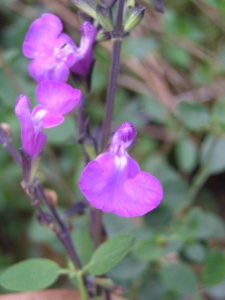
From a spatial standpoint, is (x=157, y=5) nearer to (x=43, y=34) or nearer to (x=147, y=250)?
(x=43, y=34)

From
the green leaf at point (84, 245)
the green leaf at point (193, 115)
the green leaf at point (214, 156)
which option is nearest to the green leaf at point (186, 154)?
the green leaf at point (214, 156)

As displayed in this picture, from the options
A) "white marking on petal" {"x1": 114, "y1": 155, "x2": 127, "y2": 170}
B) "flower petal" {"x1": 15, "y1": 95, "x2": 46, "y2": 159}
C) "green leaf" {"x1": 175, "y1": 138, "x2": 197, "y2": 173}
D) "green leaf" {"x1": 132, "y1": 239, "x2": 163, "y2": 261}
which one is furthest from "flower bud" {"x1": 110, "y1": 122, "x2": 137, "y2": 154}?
"green leaf" {"x1": 175, "y1": 138, "x2": 197, "y2": 173}

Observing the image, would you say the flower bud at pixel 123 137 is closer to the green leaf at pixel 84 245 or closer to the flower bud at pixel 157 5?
the flower bud at pixel 157 5

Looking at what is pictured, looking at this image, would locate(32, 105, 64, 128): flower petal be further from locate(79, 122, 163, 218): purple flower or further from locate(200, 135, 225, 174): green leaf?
locate(200, 135, 225, 174): green leaf

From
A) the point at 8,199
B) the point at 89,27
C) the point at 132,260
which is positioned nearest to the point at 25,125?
the point at 89,27

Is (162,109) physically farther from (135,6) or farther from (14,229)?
(135,6)

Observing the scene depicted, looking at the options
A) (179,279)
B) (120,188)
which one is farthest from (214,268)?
(120,188)

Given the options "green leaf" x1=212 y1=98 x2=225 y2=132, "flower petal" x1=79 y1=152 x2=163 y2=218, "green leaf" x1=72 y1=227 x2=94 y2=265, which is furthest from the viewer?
"green leaf" x1=212 y1=98 x2=225 y2=132
